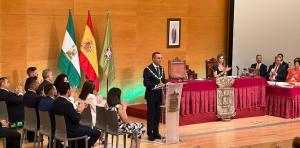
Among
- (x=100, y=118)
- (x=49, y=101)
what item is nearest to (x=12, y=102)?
(x=49, y=101)

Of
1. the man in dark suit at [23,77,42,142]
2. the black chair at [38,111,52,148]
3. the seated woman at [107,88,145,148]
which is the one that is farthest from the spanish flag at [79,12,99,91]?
the black chair at [38,111,52,148]

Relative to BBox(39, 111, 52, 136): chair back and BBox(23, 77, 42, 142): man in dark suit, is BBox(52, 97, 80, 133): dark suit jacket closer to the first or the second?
BBox(39, 111, 52, 136): chair back

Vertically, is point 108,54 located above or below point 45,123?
above

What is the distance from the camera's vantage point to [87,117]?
31.6ft

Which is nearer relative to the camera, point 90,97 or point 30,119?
point 30,119

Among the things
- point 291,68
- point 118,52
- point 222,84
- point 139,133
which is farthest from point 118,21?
point 139,133

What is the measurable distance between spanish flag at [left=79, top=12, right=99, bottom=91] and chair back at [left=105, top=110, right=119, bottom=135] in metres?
3.86

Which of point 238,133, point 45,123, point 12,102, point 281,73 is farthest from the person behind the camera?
point 281,73

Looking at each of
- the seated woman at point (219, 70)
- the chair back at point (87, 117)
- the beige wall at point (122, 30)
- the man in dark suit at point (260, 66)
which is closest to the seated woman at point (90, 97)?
the chair back at point (87, 117)

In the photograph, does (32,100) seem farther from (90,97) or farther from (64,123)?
(64,123)

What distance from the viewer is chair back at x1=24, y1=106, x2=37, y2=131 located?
9172mm

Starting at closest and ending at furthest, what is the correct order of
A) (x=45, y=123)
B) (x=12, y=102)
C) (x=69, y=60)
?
(x=45, y=123)
(x=12, y=102)
(x=69, y=60)

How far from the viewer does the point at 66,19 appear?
1302 cm

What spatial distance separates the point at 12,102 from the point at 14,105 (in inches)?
4.1
